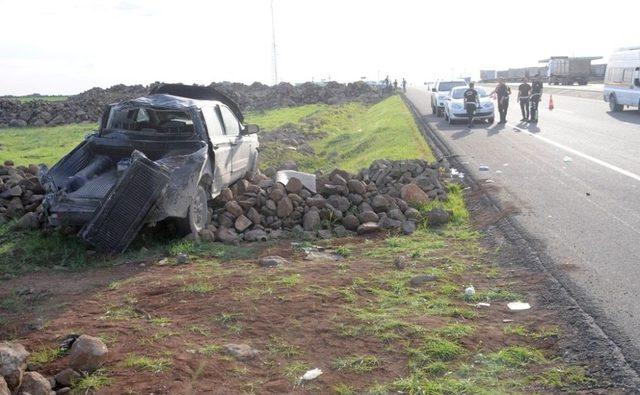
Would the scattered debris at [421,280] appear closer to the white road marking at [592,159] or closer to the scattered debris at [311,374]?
the scattered debris at [311,374]

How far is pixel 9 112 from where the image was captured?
4303cm

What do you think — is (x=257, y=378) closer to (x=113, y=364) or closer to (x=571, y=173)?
(x=113, y=364)

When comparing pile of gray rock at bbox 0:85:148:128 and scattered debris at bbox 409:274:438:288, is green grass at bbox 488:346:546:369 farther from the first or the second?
pile of gray rock at bbox 0:85:148:128

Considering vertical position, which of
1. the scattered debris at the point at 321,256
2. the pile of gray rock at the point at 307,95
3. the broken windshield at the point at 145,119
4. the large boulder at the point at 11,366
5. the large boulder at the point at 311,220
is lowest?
the pile of gray rock at the point at 307,95

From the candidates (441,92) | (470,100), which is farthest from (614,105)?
(470,100)

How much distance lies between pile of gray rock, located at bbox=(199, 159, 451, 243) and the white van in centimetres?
1854

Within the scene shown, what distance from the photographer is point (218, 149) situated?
953 centimetres

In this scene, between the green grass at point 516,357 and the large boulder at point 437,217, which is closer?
the green grass at point 516,357

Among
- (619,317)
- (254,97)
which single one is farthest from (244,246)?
(254,97)

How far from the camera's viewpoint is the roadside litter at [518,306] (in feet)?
19.0

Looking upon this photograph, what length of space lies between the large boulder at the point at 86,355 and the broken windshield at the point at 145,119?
17.5 feet

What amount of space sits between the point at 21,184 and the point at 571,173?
34.2ft

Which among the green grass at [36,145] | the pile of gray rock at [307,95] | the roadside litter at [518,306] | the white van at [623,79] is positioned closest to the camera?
the roadside litter at [518,306]

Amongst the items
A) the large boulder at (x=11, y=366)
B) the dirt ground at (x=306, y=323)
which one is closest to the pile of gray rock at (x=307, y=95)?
the dirt ground at (x=306, y=323)
